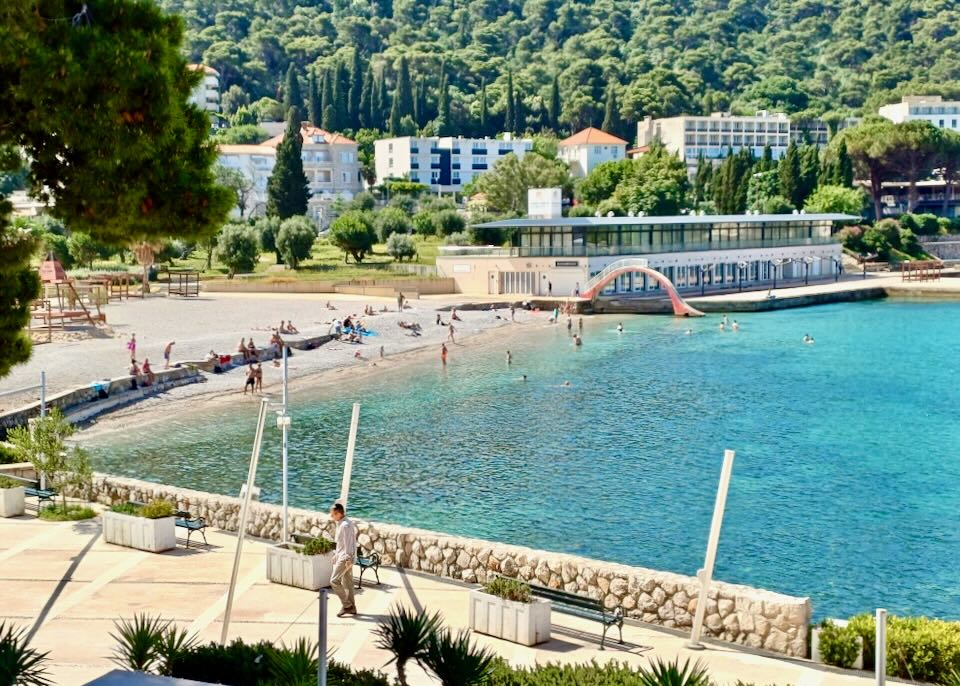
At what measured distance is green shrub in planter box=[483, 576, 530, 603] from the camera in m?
13.4

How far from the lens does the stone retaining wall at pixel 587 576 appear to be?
13.7 m

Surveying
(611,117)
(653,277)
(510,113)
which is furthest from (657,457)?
(611,117)

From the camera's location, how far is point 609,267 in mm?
73562

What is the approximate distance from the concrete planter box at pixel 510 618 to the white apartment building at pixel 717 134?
461ft

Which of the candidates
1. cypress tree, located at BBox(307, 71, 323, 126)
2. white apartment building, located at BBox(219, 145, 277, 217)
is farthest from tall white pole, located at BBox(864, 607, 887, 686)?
cypress tree, located at BBox(307, 71, 323, 126)

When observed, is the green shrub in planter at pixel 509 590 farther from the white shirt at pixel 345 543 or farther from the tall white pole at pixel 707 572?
the tall white pole at pixel 707 572

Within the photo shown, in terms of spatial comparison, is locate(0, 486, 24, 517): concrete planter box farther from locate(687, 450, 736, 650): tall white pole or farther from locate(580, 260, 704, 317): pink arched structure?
locate(580, 260, 704, 317): pink arched structure

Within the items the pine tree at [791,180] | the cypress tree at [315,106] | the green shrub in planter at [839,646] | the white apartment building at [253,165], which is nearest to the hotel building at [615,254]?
the pine tree at [791,180]

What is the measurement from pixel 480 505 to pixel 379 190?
104 m

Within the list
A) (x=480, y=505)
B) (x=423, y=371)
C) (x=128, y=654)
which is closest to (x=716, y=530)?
(x=128, y=654)

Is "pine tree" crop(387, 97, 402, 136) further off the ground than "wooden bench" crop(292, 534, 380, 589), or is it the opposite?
"pine tree" crop(387, 97, 402, 136)

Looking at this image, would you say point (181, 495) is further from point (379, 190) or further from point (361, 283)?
point (379, 190)

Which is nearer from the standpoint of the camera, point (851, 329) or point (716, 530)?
point (716, 530)

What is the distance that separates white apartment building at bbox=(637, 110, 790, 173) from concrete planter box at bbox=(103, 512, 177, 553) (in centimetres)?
13776
